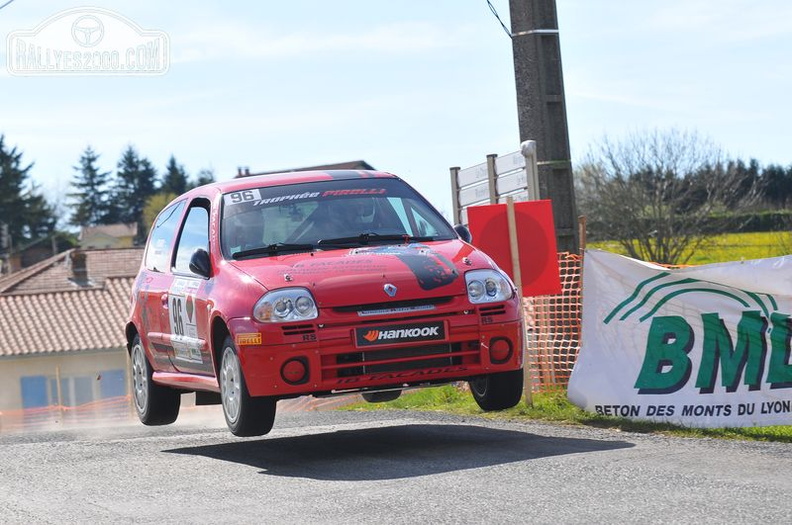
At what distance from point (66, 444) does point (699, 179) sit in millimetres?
63852

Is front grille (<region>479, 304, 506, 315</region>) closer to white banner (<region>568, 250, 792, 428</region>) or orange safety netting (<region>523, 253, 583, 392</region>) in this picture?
white banner (<region>568, 250, 792, 428</region>)

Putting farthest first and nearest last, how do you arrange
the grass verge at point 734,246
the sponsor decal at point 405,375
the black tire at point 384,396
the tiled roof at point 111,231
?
1. the tiled roof at point 111,231
2. the grass verge at point 734,246
3. the black tire at point 384,396
4. the sponsor decal at point 405,375

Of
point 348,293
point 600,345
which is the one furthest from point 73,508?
point 600,345

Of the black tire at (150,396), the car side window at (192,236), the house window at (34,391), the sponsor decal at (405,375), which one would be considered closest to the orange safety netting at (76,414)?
the house window at (34,391)

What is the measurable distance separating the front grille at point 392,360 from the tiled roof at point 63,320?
4578 cm

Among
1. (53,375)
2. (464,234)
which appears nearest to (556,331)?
(464,234)

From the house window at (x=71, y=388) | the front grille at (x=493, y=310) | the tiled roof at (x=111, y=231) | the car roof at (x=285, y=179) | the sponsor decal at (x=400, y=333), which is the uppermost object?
the tiled roof at (x=111, y=231)

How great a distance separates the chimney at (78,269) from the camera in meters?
67.1

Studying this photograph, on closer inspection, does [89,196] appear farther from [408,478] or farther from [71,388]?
[408,478]

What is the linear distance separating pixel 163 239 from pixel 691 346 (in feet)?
14.2

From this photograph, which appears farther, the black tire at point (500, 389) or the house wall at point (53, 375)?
the house wall at point (53, 375)

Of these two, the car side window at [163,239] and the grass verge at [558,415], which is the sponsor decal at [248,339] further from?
the grass verge at [558,415]

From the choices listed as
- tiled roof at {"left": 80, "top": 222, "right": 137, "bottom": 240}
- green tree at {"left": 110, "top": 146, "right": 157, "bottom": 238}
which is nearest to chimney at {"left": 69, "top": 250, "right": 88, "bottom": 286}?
tiled roof at {"left": 80, "top": 222, "right": 137, "bottom": 240}

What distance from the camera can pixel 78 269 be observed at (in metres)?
67.7
